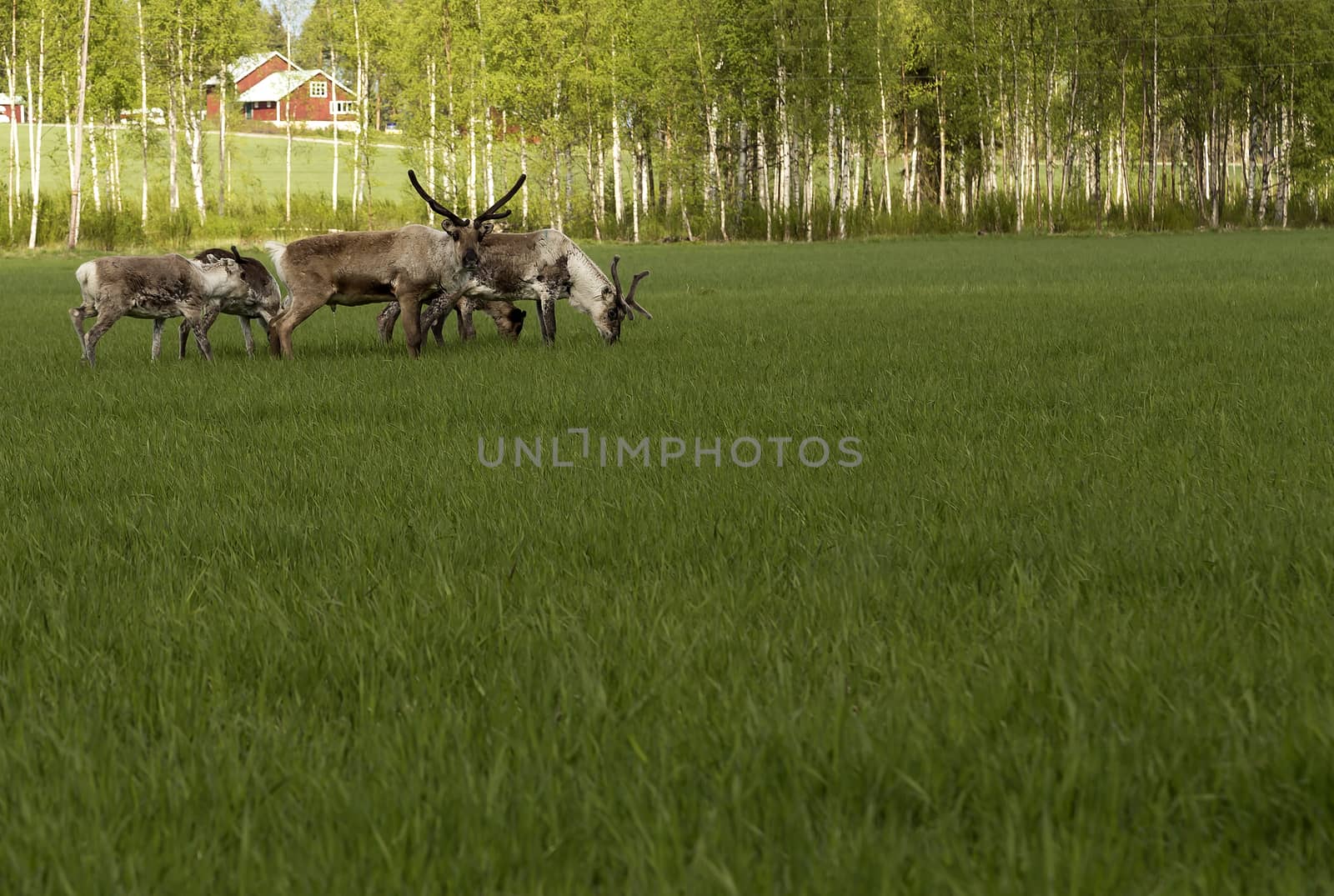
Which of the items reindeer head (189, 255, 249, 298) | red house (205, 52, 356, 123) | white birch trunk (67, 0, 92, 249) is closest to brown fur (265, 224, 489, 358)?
reindeer head (189, 255, 249, 298)

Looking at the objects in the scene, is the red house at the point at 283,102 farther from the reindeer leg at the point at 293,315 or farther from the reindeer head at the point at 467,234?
the reindeer leg at the point at 293,315

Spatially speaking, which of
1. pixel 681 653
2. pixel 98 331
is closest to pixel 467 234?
pixel 98 331

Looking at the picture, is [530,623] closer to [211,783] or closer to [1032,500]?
[211,783]

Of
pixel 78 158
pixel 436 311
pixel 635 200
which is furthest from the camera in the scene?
pixel 635 200

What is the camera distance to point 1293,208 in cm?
6012

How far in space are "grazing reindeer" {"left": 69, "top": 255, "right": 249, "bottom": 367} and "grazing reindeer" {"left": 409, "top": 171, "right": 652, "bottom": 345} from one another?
215 centimetres

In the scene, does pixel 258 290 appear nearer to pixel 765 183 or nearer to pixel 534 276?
pixel 534 276

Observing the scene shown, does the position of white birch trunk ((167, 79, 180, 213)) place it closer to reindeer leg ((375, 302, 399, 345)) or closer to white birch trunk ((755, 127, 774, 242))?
white birch trunk ((755, 127, 774, 242))

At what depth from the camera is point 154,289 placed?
470 inches

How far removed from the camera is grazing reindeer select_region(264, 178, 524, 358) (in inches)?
503

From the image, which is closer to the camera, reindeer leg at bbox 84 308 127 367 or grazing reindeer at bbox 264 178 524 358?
reindeer leg at bbox 84 308 127 367

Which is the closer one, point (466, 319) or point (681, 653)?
point (681, 653)

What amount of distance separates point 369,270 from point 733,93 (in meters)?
48.3

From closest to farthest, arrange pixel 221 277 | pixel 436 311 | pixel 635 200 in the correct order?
1. pixel 221 277
2. pixel 436 311
3. pixel 635 200
